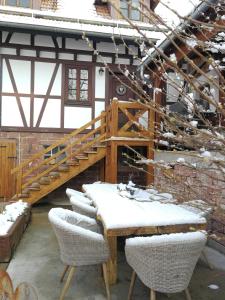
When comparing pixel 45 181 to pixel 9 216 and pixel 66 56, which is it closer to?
pixel 9 216

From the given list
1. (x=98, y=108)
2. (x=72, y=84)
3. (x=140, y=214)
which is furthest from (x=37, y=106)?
(x=140, y=214)

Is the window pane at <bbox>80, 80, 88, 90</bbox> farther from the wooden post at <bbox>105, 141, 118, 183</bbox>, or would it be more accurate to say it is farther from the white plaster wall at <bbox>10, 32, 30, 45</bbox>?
the wooden post at <bbox>105, 141, 118, 183</bbox>

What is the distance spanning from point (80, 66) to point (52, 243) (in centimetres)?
558

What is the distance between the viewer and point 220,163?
132cm

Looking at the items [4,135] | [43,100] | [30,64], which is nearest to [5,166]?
[4,135]

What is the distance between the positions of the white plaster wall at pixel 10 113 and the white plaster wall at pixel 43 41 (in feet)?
5.52

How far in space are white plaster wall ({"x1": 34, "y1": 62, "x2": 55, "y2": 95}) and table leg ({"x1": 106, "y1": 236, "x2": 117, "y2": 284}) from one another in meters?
6.23

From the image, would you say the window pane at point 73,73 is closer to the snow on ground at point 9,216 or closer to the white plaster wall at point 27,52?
the white plaster wall at point 27,52

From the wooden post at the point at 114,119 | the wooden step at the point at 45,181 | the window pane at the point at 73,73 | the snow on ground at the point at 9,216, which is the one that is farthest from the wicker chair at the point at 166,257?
the window pane at the point at 73,73

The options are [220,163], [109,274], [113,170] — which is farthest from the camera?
[113,170]

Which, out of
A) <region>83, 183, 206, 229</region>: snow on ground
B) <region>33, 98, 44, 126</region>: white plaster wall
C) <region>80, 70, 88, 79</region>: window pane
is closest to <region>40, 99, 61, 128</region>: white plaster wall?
<region>33, 98, 44, 126</region>: white plaster wall

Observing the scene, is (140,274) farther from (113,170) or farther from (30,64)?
(30,64)

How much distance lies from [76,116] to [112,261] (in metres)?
6.06

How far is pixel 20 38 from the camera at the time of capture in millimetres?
8336
